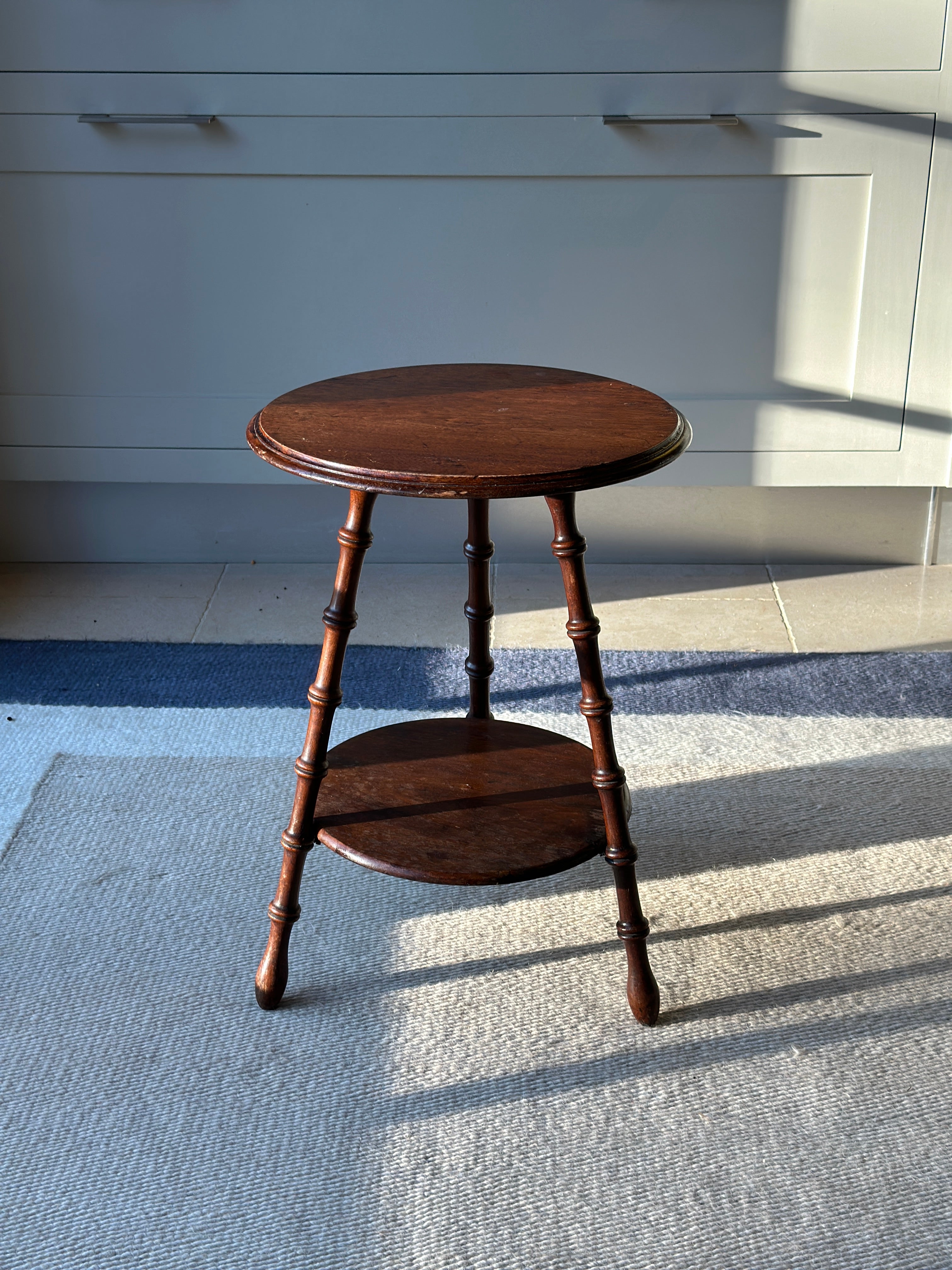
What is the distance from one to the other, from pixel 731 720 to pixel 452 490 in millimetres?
908

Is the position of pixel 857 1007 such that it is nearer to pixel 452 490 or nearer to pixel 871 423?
pixel 452 490

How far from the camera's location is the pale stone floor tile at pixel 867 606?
6.49 feet

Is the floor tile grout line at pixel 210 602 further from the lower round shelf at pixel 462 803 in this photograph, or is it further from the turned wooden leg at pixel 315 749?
the turned wooden leg at pixel 315 749

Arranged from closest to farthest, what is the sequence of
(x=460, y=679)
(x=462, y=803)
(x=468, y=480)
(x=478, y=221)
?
(x=468, y=480)
(x=462, y=803)
(x=460, y=679)
(x=478, y=221)

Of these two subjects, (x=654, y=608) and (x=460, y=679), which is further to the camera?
(x=654, y=608)

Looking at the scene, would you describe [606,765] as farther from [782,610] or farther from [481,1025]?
[782,610]

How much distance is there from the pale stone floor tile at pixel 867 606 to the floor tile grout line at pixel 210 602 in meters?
1.04

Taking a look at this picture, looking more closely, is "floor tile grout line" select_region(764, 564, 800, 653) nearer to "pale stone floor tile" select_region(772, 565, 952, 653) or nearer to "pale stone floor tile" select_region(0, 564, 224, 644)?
"pale stone floor tile" select_region(772, 565, 952, 653)

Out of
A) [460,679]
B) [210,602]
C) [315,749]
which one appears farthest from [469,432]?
[210,602]

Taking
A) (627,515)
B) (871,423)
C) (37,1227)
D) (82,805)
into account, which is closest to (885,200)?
(871,423)

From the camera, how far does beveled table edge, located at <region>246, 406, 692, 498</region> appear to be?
0.95m

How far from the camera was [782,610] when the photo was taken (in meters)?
→ 2.11

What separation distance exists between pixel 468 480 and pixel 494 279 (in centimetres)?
119

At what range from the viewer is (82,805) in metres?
1.50
